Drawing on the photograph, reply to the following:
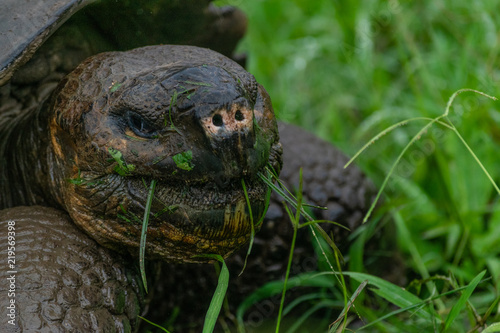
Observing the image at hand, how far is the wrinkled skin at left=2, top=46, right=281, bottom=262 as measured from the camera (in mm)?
1269

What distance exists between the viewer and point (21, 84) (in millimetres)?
1701

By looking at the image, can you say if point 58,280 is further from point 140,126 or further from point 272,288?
point 272,288

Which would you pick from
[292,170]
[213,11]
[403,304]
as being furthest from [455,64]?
A: [403,304]

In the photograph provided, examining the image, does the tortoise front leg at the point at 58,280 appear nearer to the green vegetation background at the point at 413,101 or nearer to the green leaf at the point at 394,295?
the green leaf at the point at 394,295

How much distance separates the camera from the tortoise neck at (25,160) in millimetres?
1609

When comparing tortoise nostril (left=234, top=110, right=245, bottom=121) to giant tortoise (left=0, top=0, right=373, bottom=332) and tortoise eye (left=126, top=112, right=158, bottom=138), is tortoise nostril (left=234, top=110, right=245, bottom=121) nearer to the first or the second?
giant tortoise (left=0, top=0, right=373, bottom=332)

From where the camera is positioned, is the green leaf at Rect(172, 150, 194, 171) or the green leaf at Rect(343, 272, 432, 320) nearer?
the green leaf at Rect(172, 150, 194, 171)

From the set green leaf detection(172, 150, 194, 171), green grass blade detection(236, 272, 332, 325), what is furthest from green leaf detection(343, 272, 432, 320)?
green leaf detection(172, 150, 194, 171)

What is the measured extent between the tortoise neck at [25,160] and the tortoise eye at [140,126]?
315 mm

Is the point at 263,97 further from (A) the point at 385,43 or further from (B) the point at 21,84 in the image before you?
(A) the point at 385,43

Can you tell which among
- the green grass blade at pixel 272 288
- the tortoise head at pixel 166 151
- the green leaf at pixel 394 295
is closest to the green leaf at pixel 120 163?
the tortoise head at pixel 166 151

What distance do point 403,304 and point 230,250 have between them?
0.48 metres

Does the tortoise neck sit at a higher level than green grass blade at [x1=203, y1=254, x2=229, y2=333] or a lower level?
higher

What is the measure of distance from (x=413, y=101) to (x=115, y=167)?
6.58ft
